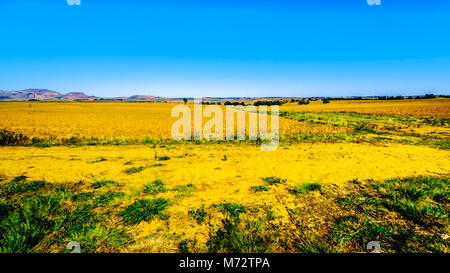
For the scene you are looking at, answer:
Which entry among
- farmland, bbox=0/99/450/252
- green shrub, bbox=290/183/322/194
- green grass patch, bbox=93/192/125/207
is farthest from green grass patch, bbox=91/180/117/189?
green shrub, bbox=290/183/322/194

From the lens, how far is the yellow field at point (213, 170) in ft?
A: 13.5

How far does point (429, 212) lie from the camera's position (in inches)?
159

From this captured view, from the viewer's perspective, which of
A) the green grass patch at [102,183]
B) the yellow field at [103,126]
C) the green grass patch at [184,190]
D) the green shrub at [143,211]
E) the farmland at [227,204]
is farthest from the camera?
the yellow field at [103,126]

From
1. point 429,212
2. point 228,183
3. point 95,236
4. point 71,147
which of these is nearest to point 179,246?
point 95,236

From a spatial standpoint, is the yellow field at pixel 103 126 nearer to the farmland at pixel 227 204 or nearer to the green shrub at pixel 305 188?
the farmland at pixel 227 204

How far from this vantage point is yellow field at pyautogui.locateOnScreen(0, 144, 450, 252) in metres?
4.11

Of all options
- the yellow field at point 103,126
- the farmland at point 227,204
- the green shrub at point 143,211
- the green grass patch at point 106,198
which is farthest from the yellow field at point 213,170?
the yellow field at point 103,126

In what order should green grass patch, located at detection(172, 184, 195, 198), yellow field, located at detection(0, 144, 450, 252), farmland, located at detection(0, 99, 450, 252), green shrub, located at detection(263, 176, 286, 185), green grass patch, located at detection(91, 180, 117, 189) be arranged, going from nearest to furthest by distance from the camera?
farmland, located at detection(0, 99, 450, 252), yellow field, located at detection(0, 144, 450, 252), green grass patch, located at detection(172, 184, 195, 198), green grass patch, located at detection(91, 180, 117, 189), green shrub, located at detection(263, 176, 286, 185)

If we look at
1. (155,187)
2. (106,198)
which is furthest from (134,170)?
(106,198)

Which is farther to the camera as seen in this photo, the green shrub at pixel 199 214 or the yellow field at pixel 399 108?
the yellow field at pixel 399 108

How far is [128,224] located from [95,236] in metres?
0.57

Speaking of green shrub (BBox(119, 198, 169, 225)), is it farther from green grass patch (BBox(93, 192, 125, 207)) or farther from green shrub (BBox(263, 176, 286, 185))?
green shrub (BBox(263, 176, 286, 185))

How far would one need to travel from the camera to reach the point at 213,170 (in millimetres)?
7395

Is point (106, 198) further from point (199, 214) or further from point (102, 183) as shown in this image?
point (199, 214)
